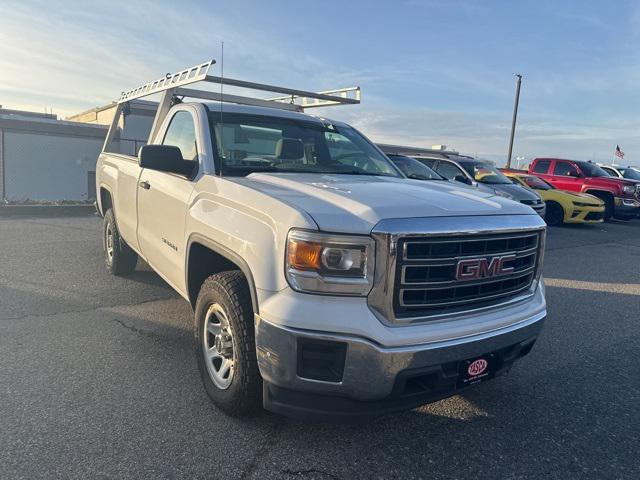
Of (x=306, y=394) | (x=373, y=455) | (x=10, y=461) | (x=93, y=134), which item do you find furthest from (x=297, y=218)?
(x=93, y=134)

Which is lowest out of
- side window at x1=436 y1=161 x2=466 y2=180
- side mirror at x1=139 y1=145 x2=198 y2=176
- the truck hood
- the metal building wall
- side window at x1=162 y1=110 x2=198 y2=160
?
the metal building wall

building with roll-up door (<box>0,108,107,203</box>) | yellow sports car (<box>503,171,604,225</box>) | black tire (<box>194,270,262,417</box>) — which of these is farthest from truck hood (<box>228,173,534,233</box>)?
building with roll-up door (<box>0,108,107,203</box>)

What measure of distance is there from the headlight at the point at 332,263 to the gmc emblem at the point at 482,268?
52cm

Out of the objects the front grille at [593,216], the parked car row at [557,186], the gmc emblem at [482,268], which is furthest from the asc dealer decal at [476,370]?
the front grille at [593,216]

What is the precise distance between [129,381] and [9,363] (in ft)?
3.06

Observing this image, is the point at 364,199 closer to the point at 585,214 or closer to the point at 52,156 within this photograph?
the point at 585,214

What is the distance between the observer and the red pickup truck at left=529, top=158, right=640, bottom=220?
15.3 metres

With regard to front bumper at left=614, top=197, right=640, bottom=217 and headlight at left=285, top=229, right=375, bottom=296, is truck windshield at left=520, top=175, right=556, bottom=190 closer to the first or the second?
front bumper at left=614, top=197, right=640, bottom=217

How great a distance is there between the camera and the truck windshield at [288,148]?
3619 millimetres

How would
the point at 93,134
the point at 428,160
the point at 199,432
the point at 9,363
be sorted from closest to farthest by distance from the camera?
the point at 199,432, the point at 9,363, the point at 428,160, the point at 93,134

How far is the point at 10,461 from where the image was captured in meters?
2.51

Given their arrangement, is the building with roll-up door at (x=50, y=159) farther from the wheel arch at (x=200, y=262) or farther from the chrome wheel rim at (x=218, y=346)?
the chrome wheel rim at (x=218, y=346)

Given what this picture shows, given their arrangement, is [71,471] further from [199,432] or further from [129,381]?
[129,381]

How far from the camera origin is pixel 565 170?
1584 cm
